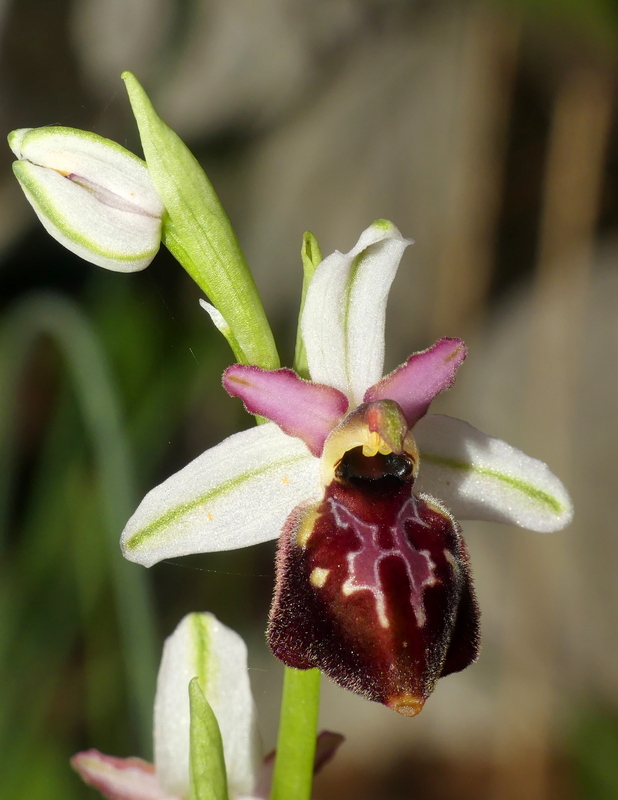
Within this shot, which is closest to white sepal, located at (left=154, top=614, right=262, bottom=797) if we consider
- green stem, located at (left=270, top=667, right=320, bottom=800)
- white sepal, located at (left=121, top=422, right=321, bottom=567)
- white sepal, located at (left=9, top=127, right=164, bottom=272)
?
green stem, located at (left=270, top=667, right=320, bottom=800)

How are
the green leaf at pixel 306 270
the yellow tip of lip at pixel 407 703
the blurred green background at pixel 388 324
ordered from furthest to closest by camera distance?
the blurred green background at pixel 388 324
the green leaf at pixel 306 270
the yellow tip of lip at pixel 407 703

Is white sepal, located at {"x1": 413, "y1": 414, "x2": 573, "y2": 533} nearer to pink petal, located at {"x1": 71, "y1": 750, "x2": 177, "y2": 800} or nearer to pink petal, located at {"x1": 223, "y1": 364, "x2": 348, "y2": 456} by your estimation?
pink petal, located at {"x1": 223, "y1": 364, "x2": 348, "y2": 456}

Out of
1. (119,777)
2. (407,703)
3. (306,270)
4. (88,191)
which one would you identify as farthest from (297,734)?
(88,191)

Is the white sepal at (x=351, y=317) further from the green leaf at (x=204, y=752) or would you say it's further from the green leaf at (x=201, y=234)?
the green leaf at (x=204, y=752)

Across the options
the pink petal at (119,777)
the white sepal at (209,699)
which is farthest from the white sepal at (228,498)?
the pink petal at (119,777)

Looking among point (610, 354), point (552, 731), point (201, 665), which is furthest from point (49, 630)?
point (610, 354)
